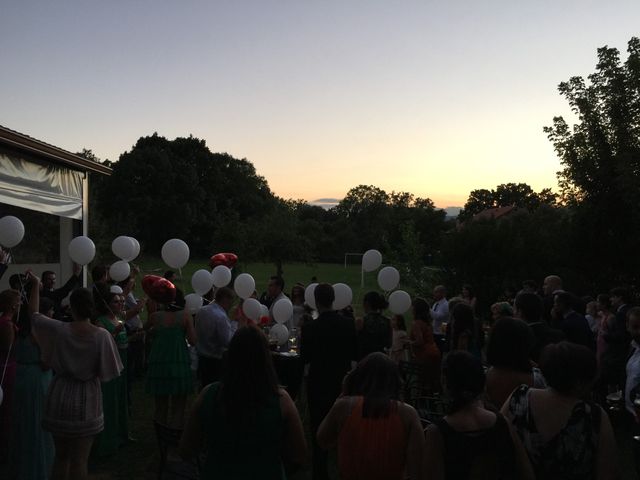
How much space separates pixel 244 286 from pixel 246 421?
16.4ft

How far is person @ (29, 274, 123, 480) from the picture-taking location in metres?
3.51

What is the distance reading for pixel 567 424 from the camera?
222cm

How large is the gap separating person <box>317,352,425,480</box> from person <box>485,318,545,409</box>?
810mm

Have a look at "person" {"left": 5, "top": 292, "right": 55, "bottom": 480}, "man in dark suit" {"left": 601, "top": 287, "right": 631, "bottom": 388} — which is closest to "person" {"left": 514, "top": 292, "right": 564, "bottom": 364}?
"man in dark suit" {"left": 601, "top": 287, "right": 631, "bottom": 388}

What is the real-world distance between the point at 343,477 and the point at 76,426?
2.05 meters

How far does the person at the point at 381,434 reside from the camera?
2.22 m

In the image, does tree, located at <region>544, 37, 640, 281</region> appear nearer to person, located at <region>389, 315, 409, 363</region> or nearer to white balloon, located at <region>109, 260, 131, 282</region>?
person, located at <region>389, 315, 409, 363</region>

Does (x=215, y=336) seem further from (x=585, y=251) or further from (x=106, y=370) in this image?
(x=585, y=251)

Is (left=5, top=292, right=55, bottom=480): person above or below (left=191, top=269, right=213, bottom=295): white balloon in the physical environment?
below

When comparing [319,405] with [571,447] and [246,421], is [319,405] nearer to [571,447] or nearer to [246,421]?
[246,421]

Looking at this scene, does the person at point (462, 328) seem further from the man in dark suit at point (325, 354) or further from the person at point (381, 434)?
the person at point (381, 434)

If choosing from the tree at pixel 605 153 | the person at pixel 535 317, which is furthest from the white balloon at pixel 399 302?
the tree at pixel 605 153

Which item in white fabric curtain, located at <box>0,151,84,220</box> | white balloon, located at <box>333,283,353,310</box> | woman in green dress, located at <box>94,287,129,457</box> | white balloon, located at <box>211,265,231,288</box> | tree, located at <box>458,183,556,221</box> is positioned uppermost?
tree, located at <box>458,183,556,221</box>

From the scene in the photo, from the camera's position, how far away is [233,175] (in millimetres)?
45031
